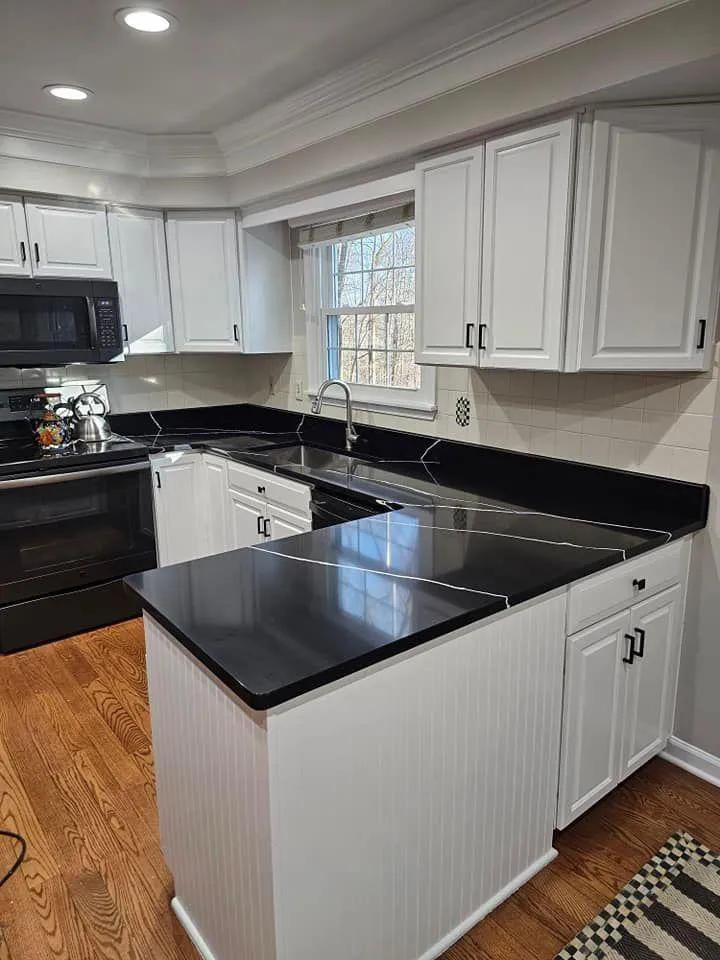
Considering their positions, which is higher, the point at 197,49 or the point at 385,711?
the point at 197,49

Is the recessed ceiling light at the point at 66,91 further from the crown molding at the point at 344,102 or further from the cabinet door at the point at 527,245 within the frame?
the cabinet door at the point at 527,245

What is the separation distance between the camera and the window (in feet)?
10.3

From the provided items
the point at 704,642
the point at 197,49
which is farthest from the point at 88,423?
the point at 704,642

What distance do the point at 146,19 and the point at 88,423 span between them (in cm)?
201

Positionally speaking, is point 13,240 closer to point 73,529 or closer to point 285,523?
point 73,529

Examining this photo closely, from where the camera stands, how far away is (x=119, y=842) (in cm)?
194

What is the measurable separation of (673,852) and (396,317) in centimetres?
246

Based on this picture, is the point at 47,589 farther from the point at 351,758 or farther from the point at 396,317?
the point at 351,758

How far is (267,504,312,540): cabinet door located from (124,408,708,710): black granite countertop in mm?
200

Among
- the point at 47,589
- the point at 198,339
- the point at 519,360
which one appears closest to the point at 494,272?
the point at 519,360

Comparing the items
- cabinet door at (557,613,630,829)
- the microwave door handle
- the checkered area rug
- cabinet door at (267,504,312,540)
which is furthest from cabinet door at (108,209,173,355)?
the checkered area rug

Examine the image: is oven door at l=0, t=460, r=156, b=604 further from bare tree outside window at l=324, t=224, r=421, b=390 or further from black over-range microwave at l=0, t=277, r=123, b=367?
bare tree outside window at l=324, t=224, r=421, b=390

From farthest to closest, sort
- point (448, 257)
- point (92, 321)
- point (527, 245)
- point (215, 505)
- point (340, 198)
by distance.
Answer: point (215, 505), point (92, 321), point (340, 198), point (448, 257), point (527, 245)

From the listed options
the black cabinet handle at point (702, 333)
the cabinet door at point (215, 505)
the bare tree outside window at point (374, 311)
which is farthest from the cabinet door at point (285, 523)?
the black cabinet handle at point (702, 333)
